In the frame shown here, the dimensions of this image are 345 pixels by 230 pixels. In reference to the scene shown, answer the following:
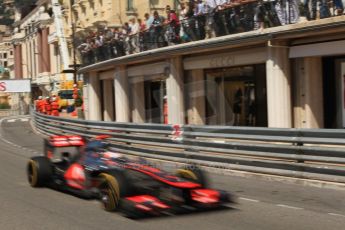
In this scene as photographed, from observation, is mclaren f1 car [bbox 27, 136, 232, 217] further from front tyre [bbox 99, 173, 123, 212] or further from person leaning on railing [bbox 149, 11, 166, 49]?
person leaning on railing [bbox 149, 11, 166, 49]

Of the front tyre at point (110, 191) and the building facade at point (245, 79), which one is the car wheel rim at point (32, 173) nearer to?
the front tyre at point (110, 191)

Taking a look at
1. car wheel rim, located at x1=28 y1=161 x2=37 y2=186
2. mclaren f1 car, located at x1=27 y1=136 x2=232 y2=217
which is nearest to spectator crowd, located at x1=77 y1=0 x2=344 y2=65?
mclaren f1 car, located at x1=27 y1=136 x2=232 y2=217

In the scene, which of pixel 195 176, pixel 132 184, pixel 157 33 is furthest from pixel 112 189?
pixel 157 33

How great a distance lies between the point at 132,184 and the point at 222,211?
4.58ft

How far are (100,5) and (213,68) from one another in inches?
895

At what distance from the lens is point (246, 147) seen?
1188 centimetres

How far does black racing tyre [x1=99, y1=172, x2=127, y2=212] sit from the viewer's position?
7.72 metres

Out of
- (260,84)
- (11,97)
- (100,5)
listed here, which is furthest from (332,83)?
(11,97)

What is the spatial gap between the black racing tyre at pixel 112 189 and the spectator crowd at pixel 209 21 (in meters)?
7.84

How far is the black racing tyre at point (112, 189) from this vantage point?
7.72 metres

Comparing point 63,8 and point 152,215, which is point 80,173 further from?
point 63,8

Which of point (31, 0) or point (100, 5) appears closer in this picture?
point (100, 5)

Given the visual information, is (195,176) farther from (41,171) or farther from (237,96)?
(237,96)

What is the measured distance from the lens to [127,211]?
25.6ft
